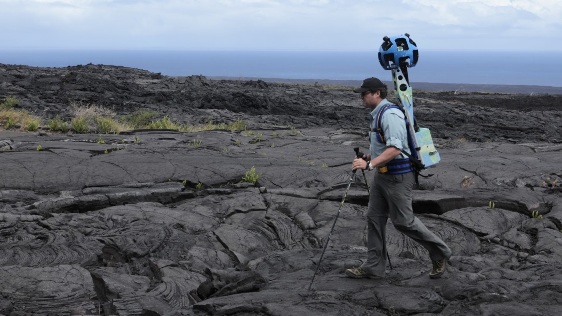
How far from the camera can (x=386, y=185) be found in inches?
263

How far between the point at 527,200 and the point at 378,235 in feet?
16.9

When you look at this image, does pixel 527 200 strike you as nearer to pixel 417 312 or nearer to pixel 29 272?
pixel 417 312

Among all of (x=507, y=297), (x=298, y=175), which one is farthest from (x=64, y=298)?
(x=298, y=175)

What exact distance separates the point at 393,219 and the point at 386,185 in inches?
15.6

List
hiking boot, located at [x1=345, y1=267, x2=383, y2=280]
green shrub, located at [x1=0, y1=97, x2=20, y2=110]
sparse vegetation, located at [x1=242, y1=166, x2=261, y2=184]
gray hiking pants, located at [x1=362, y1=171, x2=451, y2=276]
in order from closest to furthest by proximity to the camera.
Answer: gray hiking pants, located at [x1=362, y1=171, x2=451, y2=276] < hiking boot, located at [x1=345, y1=267, x2=383, y2=280] < sparse vegetation, located at [x1=242, y1=166, x2=261, y2=184] < green shrub, located at [x1=0, y1=97, x2=20, y2=110]

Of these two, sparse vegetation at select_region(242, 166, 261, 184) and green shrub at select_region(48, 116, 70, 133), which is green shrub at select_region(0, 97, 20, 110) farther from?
sparse vegetation at select_region(242, 166, 261, 184)

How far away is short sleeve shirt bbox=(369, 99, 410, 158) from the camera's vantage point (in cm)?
637

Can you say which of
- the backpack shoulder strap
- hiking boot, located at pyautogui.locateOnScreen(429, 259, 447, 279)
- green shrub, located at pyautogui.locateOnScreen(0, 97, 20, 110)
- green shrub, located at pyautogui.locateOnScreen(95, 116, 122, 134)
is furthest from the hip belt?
green shrub, located at pyautogui.locateOnScreen(0, 97, 20, 110)

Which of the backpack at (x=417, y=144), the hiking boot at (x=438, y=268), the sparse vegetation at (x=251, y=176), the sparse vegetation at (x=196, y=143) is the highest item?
the backpack at (x=417, y=144)

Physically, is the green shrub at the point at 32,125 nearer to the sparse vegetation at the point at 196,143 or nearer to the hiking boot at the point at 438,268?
the sparse vegetation at the point at 196,143

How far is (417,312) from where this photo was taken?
599cm

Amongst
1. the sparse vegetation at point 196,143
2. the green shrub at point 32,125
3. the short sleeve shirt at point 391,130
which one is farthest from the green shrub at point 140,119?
the short sleeve shirt at point 391,130

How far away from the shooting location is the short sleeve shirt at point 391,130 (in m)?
6.37

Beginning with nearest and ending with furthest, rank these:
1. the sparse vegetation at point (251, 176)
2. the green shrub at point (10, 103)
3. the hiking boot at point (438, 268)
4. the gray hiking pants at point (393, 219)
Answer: the gray hiking pants at point (393, 219)
the hiking boot at point (438, 268)
the sparse vegetation at point (251, 176)
the green shrub at point (10, 103)
